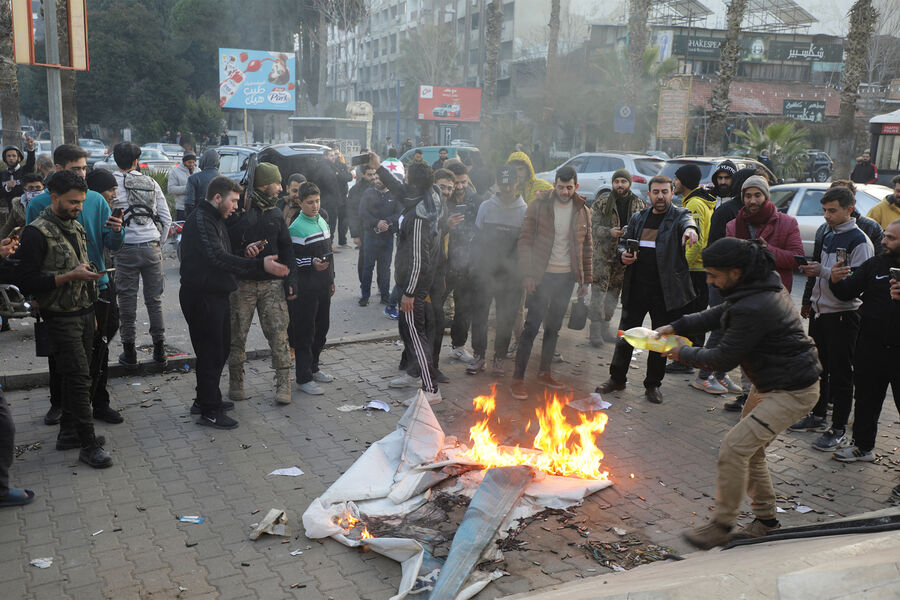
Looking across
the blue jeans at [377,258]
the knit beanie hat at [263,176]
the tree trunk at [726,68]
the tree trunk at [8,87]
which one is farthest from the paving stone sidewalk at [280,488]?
the tree trunk at [726,68]

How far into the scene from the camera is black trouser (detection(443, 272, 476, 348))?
24.5 ft

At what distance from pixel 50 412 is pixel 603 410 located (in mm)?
4652

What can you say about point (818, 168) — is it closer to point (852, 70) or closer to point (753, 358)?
point (852, 70)

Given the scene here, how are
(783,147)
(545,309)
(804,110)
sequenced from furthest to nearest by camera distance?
(804,110) → (783,147) → (545,309)

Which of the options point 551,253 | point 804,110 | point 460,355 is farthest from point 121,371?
point 804,110

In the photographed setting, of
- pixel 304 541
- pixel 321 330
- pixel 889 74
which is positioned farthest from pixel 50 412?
pixel 889 74

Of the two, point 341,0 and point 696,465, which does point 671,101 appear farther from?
point 341,0

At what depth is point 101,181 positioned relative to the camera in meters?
A: 6.07

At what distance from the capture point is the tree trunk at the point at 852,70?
20.3 meters

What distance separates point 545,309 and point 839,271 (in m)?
2.50

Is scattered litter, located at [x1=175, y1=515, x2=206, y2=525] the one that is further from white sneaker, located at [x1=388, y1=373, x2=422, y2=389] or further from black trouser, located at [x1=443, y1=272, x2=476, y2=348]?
black trouser, located at [x1=443, y1=272, x2=476, y2=348]

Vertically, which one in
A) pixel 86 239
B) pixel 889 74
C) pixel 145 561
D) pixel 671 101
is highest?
pixel 889 74

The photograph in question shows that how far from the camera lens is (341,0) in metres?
51.4

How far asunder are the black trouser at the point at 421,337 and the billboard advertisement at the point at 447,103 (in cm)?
3395
